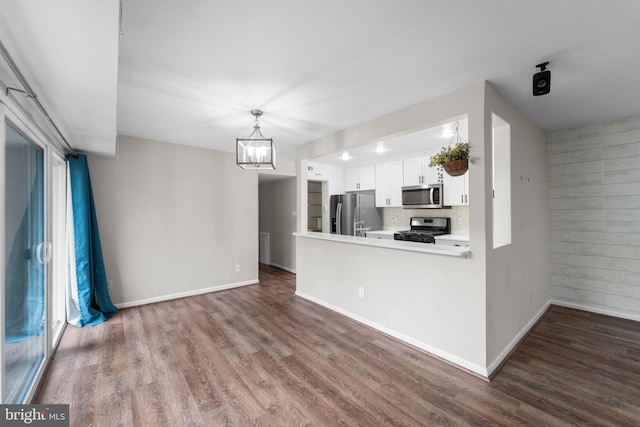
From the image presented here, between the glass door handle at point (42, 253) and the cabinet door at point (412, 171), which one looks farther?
the cabinet door at point (412, 171)

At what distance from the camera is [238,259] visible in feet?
15.9

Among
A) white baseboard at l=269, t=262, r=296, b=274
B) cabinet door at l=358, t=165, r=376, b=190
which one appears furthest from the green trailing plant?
white baseboard at l=269, t=262, r=296, b=274

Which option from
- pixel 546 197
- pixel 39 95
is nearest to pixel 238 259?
pixel 39 95

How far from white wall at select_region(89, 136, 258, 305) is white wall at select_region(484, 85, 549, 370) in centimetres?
383

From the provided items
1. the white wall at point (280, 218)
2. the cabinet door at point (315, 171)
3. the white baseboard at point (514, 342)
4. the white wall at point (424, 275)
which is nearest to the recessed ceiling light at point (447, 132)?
the white wall at point (424, 275)

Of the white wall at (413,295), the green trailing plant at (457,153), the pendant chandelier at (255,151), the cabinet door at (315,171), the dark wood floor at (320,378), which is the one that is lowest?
the dark wood floor at (320,378)

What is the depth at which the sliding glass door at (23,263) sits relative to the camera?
5.59 feet

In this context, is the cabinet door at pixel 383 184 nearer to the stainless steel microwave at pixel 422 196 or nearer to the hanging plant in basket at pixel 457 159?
the stainless steel microwave at pixel 422 196

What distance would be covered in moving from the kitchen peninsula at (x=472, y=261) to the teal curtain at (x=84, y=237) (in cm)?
296

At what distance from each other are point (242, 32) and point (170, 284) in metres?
3.83

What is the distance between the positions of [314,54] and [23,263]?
8.75 feet

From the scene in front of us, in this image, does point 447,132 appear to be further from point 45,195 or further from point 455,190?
point 45,195

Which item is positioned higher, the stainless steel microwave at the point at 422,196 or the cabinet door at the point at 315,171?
the cabinet door at the point at 315,171

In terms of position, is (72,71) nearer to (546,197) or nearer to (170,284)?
(170,284)
